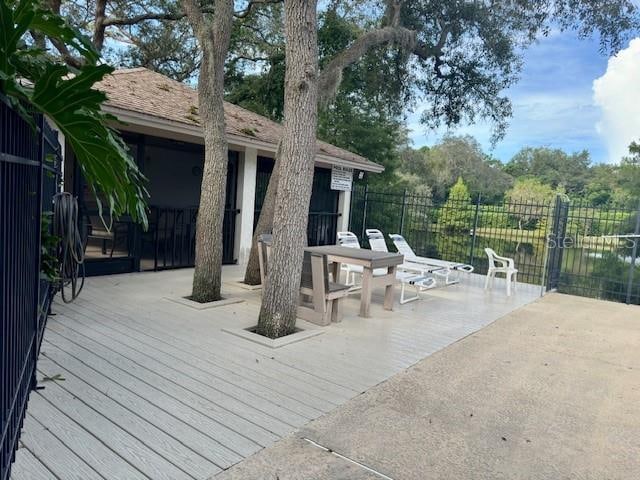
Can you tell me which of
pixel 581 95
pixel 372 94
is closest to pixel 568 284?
pixel 372 94

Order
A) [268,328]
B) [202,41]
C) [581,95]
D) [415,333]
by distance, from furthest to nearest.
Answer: [581,95] → [202,41] → [415,333] → [268,328]

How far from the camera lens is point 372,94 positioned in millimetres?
11648

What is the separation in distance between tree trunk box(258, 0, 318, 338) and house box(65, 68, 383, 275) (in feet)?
8.11

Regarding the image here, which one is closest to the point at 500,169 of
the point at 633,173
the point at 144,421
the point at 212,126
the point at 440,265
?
the point at 633,173

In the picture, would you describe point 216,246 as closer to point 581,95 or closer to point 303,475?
point 303,475

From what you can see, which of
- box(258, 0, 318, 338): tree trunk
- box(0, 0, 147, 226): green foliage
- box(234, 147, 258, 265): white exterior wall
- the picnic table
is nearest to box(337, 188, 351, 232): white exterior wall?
box(234, 147, 258, 265): white exterior wall

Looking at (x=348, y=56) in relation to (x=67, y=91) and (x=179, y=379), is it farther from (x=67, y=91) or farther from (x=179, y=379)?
(x=67, y=91)

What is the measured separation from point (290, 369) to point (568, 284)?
24.5 ft

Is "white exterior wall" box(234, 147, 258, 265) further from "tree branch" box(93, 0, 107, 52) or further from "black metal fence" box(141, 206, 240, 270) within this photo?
"tree branch" box(93, 0, 107, 52)

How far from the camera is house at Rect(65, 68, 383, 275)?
682 centimetres

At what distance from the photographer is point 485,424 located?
2957 mm

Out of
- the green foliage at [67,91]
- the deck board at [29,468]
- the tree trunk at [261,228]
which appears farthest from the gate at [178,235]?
the green foliage at [67,91]

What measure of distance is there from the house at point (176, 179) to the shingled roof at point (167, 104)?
0.06 ft

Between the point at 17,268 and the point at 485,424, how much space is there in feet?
9.37
